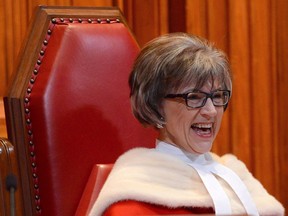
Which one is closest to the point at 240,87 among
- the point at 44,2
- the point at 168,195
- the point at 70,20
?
the point at 44,2

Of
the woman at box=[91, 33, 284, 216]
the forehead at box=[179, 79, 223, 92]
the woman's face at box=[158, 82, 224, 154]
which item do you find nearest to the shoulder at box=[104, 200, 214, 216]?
the woman at box=[91, 33, 284, 216]

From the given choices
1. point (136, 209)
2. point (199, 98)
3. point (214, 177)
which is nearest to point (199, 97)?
point (199, 98)

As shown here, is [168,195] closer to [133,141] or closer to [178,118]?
[178,118]

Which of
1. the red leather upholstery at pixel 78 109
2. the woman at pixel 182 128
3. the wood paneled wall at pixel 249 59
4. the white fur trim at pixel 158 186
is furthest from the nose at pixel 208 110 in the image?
the wood paneled wall at pixel 249 59

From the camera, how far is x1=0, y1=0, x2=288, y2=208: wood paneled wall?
99.4 inches

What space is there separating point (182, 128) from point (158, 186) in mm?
145

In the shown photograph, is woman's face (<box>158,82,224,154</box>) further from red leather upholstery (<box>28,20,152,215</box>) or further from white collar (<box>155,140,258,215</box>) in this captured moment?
red leather upholstery (<box>28,20,152,215</box>)

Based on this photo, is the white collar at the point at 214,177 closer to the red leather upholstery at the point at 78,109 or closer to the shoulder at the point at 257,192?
the shoulder at the point at 257,192

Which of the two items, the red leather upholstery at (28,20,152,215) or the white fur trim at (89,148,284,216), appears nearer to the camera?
the white fur trim at (89,148,284,216)

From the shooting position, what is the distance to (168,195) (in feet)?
4.85

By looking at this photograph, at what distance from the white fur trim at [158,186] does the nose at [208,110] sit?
0.12 m

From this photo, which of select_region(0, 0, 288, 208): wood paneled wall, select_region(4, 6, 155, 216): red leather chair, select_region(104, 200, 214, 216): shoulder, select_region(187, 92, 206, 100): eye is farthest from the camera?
select_region(0, 0, 288, 208): wood paneled wall

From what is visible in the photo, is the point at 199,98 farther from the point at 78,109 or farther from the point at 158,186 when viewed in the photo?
the point at 78,109

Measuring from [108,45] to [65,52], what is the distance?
4.6 inches
